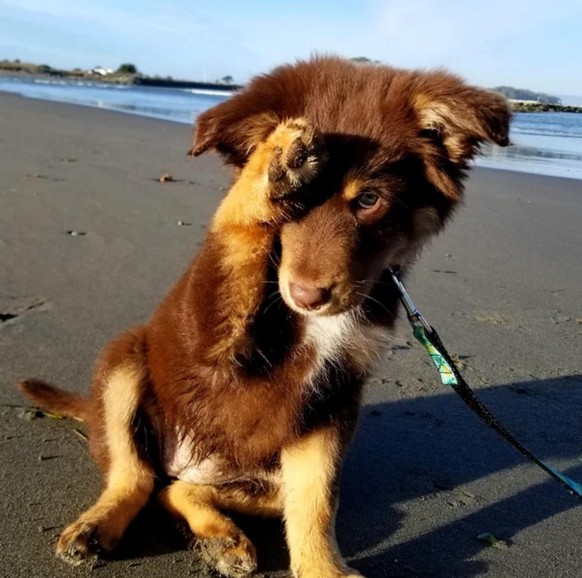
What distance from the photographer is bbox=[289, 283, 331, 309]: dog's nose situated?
204 centimetres

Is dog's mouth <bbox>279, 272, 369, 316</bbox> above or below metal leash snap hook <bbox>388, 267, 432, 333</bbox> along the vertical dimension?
above

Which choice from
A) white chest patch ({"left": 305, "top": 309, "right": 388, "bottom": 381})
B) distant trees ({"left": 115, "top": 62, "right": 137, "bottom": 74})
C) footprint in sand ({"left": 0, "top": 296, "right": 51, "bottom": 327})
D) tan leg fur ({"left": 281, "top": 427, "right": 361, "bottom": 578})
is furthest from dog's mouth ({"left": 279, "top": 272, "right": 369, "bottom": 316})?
distant trees ({"left": 115, "top": 62, "right": 137, "bottom": 74})

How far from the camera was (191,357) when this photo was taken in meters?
2.40

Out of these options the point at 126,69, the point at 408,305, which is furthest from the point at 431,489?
the point at 126,69

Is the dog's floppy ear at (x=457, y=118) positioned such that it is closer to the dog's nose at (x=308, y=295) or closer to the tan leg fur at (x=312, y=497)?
the dog's nose at (x=308, y=295)

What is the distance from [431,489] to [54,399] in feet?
5.01

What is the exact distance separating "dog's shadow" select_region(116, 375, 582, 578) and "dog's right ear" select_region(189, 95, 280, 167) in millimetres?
1246

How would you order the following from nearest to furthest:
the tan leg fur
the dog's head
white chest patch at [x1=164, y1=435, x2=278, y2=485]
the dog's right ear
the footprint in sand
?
the dog's head, the dog's right ear, the tan leg fur, white chest patch at [x1=164, y1=435, x2=278, y2=485], the footprint in sand

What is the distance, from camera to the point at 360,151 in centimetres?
213

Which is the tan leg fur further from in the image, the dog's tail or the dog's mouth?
the dog's tail

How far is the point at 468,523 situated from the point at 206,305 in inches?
47.8

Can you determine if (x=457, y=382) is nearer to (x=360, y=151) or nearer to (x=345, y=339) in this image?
(x=345, y=339)

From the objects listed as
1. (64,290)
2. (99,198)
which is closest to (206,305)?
(64,290)

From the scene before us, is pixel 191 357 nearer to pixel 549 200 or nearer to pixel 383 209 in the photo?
pixel 383 209
